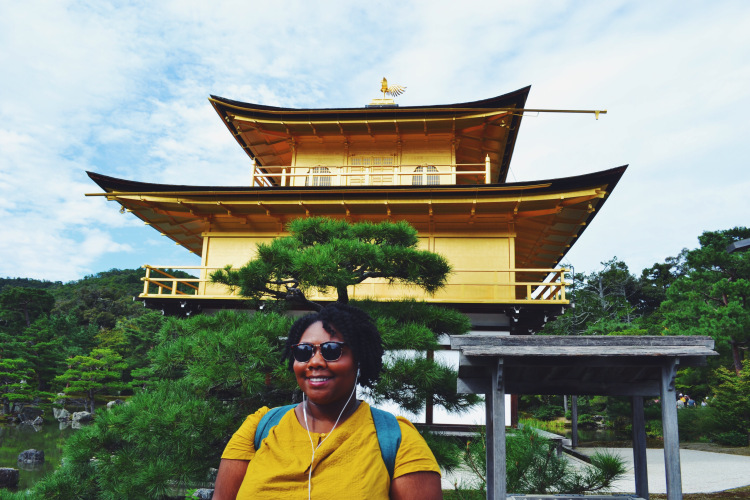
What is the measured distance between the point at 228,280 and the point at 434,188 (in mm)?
6070

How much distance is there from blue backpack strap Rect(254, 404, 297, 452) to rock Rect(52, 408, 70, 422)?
3101cm

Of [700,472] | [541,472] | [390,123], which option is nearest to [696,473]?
[700,472]

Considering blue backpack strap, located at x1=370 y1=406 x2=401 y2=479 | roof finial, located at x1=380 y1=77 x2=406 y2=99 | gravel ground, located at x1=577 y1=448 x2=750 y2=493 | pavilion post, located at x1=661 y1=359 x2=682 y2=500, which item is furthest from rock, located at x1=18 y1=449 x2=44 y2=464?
blue backpack strap, located at x1=370 y1=406 x2=401 y2=479

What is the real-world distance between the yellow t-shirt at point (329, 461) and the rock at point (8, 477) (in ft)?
47.3

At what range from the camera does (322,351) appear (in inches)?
80.8

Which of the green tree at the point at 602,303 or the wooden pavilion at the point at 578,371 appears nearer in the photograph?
the wooden pavilion at the point at 578,371

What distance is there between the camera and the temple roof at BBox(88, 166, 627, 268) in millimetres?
11930

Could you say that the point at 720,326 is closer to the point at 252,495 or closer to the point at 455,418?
the point at 455,418

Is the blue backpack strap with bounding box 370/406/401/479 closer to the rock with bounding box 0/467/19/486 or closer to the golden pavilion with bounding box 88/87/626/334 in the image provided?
the golden pavilion with bounding box 88/87/626/334

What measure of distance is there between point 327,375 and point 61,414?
3197 cm

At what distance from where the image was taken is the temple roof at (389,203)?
470 inches

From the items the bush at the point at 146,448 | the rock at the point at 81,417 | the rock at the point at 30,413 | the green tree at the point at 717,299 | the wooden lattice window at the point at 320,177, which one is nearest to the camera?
the bush at the point at 146,448

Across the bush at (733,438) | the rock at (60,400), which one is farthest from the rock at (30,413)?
the bush at (733,438)

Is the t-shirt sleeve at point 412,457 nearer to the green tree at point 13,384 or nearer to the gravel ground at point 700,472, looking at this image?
the gravel ground at point 700,472
